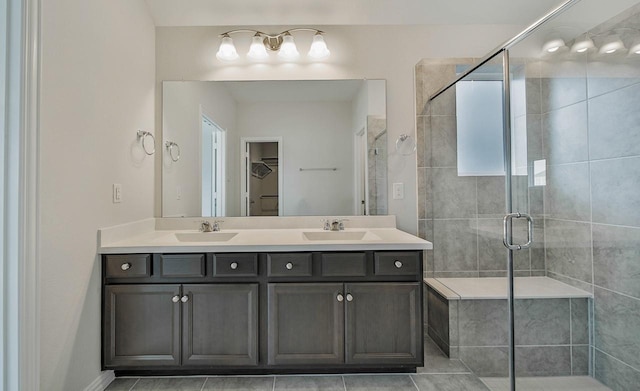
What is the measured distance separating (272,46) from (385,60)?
870 mm

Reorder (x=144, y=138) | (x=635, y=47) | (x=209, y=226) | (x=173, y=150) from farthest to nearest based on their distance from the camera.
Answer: (x=173, y=150), (x=209, y=226), (x=144, y=138), (x=635, y=47)

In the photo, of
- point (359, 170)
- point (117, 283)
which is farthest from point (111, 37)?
point (359, 170)

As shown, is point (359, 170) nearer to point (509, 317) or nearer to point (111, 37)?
point (509, 317)

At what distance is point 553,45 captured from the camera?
1689 millimetres

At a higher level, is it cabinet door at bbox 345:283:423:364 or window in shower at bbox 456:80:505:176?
window in shower at bbox 456:80:505:176

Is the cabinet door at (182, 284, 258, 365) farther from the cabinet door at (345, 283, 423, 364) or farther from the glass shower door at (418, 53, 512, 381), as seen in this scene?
the glass shower door at (418, 53, 512, 381)

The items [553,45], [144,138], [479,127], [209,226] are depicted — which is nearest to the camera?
[553,45]

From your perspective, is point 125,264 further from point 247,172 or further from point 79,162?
point 247,172

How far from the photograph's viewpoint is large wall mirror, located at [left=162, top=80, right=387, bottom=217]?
Result: 2504 millimetres

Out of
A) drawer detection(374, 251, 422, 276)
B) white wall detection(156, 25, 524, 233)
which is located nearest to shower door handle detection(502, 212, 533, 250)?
drawer detection(374, 251, 422, 276)

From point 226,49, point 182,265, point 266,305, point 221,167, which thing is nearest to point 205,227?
point 221,167

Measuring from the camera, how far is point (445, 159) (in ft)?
8.08

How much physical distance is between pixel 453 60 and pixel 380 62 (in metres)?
0.56

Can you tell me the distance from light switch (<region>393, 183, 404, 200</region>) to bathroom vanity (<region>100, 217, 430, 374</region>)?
28.0 inches
